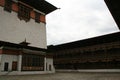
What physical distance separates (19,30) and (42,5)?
247 inches

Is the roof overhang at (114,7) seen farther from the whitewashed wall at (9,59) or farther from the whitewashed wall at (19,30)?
the whitewashed wall at (19,30)

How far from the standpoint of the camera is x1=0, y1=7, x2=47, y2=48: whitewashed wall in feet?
61.8

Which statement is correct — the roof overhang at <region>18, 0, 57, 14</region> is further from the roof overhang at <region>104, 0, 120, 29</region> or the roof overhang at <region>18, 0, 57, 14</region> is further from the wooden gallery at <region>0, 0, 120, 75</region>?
the roof overhang at <region>104, 0, 120, 29</region>

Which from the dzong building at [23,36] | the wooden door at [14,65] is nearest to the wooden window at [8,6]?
the dzong building at [23,36]

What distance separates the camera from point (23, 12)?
2170cm

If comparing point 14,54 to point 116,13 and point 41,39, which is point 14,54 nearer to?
point 41,39

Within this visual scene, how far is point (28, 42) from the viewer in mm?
21359

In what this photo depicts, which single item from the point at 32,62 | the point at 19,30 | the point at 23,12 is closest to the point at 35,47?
the point at 32,62

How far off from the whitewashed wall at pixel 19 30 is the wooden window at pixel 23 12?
625 millimetres

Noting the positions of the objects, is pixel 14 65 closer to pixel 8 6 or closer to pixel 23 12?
pixel 8 6

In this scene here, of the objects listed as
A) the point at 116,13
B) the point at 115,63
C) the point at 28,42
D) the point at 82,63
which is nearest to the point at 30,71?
the point at 28,42

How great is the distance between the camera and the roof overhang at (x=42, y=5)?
2254 cm

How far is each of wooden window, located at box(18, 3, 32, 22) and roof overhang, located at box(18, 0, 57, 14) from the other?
3.17 ft

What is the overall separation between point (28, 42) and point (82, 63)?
11.1 meters
